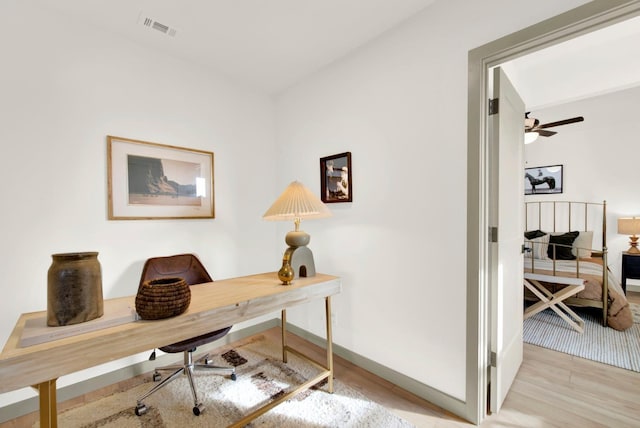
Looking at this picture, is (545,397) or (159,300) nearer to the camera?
(159,300)

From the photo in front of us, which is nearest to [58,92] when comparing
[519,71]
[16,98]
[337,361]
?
[16,98]

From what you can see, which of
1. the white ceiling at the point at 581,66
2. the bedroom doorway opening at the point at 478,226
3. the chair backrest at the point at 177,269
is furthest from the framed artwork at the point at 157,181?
the white ceiling at the point at 581,66

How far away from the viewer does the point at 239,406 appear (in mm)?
1738

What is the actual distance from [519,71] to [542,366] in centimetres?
260

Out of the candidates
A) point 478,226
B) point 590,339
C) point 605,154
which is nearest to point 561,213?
point 605,154

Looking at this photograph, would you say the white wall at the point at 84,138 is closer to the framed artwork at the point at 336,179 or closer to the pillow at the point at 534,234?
the framed artwork at the point at 336,179

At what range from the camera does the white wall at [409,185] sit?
1647 mm

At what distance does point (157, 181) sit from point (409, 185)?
1.97 metres

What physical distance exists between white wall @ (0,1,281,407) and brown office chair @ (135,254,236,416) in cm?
17

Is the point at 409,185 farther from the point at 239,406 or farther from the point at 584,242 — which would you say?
the point at 584,242

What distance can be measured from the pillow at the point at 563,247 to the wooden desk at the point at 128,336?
13.2ft

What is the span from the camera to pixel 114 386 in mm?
1960

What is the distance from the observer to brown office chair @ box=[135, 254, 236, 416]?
1694 mm

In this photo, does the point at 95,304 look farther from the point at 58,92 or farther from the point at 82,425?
the point at 58,92
